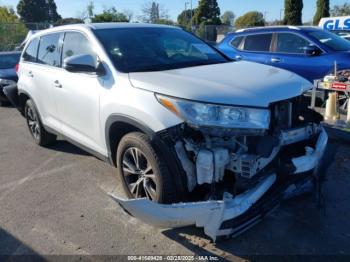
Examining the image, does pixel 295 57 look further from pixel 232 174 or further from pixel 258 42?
pixel 232 174

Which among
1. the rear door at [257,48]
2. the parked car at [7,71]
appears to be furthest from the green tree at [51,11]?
the rear door at [257,48]

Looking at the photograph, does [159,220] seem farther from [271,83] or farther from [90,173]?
[90,173]

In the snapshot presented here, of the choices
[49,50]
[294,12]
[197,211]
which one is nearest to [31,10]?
[294,12]

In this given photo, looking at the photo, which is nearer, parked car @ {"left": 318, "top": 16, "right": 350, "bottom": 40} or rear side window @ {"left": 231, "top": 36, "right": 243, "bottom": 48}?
rear side window @ {"left": 231, "top": 36, "right": 243, "bottom": 48}

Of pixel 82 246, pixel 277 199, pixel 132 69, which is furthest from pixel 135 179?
pixel 277 199

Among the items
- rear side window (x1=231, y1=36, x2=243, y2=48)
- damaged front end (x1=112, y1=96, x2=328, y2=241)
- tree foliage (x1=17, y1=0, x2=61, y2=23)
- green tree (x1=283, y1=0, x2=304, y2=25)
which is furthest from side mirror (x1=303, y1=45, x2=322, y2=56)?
tree foliage (x1=17, y1=0, x2=61, y2=23)

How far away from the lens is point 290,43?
7.78 m

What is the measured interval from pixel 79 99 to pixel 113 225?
4.72ft

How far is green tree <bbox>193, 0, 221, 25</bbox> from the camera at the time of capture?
49469 millimetres

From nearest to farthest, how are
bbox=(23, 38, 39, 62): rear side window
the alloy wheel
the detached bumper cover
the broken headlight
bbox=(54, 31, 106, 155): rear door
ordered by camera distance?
1. the detached bumper cover
2. the broken headlight
3. the alloy wheel
4. bbox=(54, 31, 106, 155): rear door
5. bbox=(23, 38, 39, 62): rear side window

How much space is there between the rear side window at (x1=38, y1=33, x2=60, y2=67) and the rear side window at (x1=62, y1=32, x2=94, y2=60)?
0.25m

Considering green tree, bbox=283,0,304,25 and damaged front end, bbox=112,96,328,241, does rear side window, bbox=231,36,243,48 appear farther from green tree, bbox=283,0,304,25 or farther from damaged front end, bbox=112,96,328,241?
green tree, bbox=283,0,304,25

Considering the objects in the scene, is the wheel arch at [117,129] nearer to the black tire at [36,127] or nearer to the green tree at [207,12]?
the black tire at [36,127]

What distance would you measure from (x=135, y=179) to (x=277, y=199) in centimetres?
135
